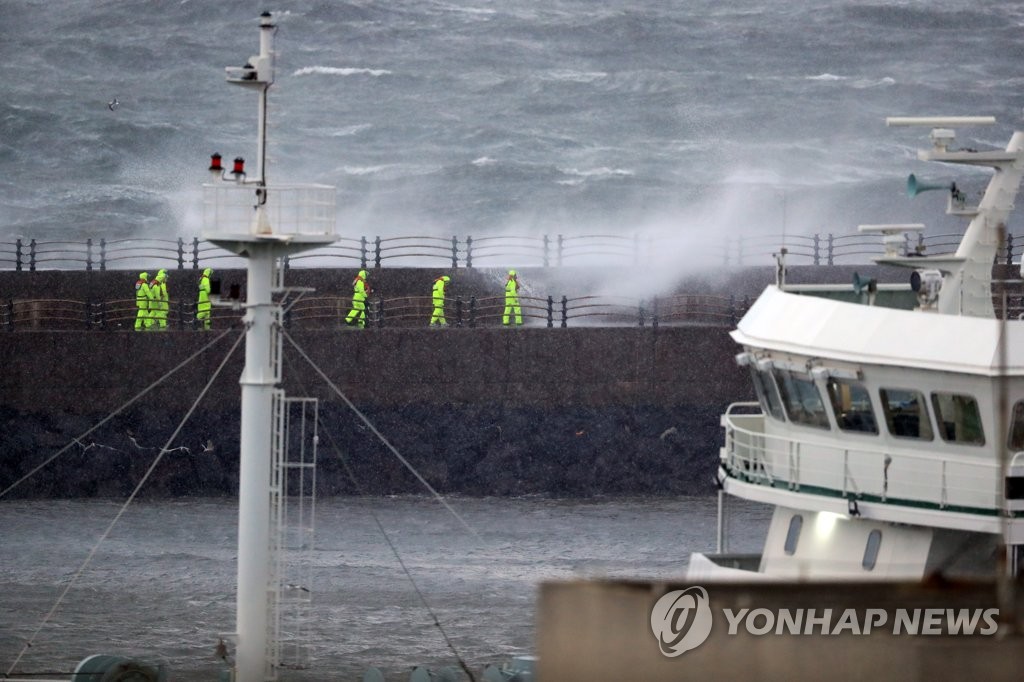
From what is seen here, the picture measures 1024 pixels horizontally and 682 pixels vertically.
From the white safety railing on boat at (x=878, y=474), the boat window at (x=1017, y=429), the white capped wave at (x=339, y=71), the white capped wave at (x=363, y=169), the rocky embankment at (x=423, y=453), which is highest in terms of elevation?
the white capped wave at (x=339, y=71)

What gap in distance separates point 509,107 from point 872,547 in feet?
164

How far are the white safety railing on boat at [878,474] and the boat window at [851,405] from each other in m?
0.16

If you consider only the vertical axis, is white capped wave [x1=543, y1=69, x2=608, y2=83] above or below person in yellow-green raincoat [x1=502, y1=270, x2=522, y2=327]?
above

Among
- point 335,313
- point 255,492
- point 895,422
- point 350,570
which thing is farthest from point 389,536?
point 895,422

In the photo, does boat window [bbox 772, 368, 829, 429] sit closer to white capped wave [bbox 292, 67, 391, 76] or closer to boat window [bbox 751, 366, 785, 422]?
boat window [bbox 751, 366, 785, 422]

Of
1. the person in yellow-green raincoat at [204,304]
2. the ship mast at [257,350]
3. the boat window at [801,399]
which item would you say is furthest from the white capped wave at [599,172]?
the boat window at [801,399]

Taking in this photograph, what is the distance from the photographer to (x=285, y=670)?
64.2 ft

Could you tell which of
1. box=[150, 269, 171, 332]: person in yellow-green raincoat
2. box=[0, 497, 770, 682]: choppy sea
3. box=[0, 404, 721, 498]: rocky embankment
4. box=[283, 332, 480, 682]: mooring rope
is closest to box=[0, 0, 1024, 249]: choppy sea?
box=[150, 269, 171, 332]: person in yellow-green raincoat

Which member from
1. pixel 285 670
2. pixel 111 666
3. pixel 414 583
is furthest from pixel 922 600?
pixel 414 583

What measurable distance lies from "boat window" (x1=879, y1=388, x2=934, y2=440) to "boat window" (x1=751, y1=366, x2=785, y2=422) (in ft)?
4.27

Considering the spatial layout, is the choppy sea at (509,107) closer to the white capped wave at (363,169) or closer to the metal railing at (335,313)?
the white capped wave at (363,169)

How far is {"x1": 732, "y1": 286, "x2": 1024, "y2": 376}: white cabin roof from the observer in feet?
46.4

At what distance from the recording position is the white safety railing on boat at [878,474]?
564 inches

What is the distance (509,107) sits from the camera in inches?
2516
